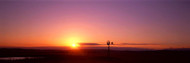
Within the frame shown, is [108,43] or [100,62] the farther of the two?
[108,43]

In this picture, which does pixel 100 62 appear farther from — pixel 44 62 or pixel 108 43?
pixel 44 62

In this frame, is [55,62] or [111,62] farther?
[111,62]

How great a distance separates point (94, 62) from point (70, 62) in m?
3.60

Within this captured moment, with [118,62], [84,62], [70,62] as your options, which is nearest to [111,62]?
[118,62]

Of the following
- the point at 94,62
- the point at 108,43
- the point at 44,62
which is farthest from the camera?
the point at 108,43

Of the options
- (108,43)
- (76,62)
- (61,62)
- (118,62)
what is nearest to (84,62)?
(76,62)

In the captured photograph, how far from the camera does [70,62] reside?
91.4ft

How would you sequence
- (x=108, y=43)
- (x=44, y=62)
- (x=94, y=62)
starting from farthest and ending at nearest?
(x=108, y=43), (x=94, y=62), (x=44, y=62)

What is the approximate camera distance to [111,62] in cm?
2917

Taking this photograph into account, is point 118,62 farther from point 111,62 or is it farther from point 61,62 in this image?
point 61,62

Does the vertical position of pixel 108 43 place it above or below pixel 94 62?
above

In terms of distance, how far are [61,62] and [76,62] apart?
216 centimetres

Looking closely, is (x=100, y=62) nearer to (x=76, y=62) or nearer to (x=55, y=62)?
(x=76, y=62)

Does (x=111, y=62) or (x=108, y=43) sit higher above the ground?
(x=108, y=43)
